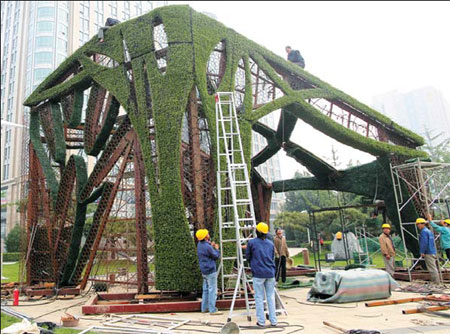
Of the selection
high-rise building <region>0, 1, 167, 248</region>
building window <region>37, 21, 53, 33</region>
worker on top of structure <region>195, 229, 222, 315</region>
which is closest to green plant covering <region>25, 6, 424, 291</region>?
worker on top of structure <region>195, 229, 222, 315</region>

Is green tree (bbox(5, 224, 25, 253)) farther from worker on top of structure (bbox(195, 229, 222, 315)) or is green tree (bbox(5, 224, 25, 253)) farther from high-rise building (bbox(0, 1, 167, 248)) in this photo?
worker on top of structure (bbox(195, 229, 222, 315))

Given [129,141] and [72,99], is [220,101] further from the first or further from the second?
[72,99]

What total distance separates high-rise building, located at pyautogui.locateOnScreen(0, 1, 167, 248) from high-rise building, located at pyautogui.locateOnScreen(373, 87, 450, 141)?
19.1 meters

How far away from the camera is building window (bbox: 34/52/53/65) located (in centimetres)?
2879

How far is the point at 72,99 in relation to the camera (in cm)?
1139

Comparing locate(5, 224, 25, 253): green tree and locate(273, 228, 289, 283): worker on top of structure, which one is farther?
locate(5, 224, 25, 253): green tree

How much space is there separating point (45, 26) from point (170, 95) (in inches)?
1211

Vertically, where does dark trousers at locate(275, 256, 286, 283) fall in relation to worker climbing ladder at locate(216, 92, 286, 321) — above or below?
below

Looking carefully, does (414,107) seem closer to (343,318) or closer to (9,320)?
(343,318)

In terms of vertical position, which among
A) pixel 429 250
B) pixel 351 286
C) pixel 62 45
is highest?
pixel 62 45

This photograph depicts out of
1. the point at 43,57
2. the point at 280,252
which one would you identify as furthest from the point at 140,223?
the point at 43,57

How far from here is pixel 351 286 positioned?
274 inches

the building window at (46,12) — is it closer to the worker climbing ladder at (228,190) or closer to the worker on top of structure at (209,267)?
the worker climbing ladder at (228,190)

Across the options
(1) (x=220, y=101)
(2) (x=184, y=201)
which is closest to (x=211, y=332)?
(2) (x=184, y=201)
